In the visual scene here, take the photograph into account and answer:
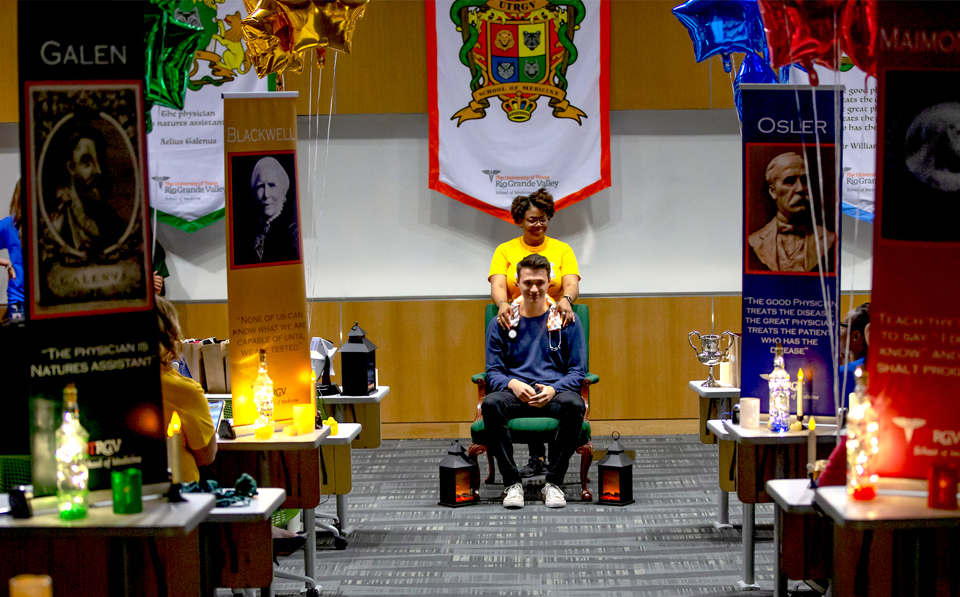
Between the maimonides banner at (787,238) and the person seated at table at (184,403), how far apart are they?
1.81 m

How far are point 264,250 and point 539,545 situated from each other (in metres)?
1.73

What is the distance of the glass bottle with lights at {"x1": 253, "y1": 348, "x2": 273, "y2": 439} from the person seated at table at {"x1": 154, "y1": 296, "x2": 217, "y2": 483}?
1.42 ft

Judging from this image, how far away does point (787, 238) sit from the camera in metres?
2.95

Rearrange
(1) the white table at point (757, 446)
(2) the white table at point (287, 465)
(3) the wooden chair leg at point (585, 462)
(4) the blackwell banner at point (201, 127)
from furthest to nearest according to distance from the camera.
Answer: (4) the blackwell banner at point (201, 127), (3) the wooden chair leg at point (585, 462), (2) the white table at point (287, 465), (1) the white table at point (757, 446)

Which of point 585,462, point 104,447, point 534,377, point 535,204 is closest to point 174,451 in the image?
point 104,447

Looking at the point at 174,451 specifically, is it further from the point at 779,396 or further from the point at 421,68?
the point at 421,68

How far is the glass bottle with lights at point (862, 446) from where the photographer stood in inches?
80.0

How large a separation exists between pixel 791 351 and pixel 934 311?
911 mm

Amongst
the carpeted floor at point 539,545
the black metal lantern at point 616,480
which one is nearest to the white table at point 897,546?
the carpeted floor at point 539,545

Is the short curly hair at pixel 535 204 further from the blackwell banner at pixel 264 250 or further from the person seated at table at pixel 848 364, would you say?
the blackwell banner at pixel 264 250

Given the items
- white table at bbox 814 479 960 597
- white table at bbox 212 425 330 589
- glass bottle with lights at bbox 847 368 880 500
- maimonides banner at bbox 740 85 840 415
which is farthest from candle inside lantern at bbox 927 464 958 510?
white table at bbox 212 425 330 589

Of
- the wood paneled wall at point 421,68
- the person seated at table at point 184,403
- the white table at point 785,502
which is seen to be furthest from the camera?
the wood paneled wall at point 421,68

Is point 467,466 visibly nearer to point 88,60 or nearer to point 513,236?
point 513,236

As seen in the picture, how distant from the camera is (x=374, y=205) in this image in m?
6.09
